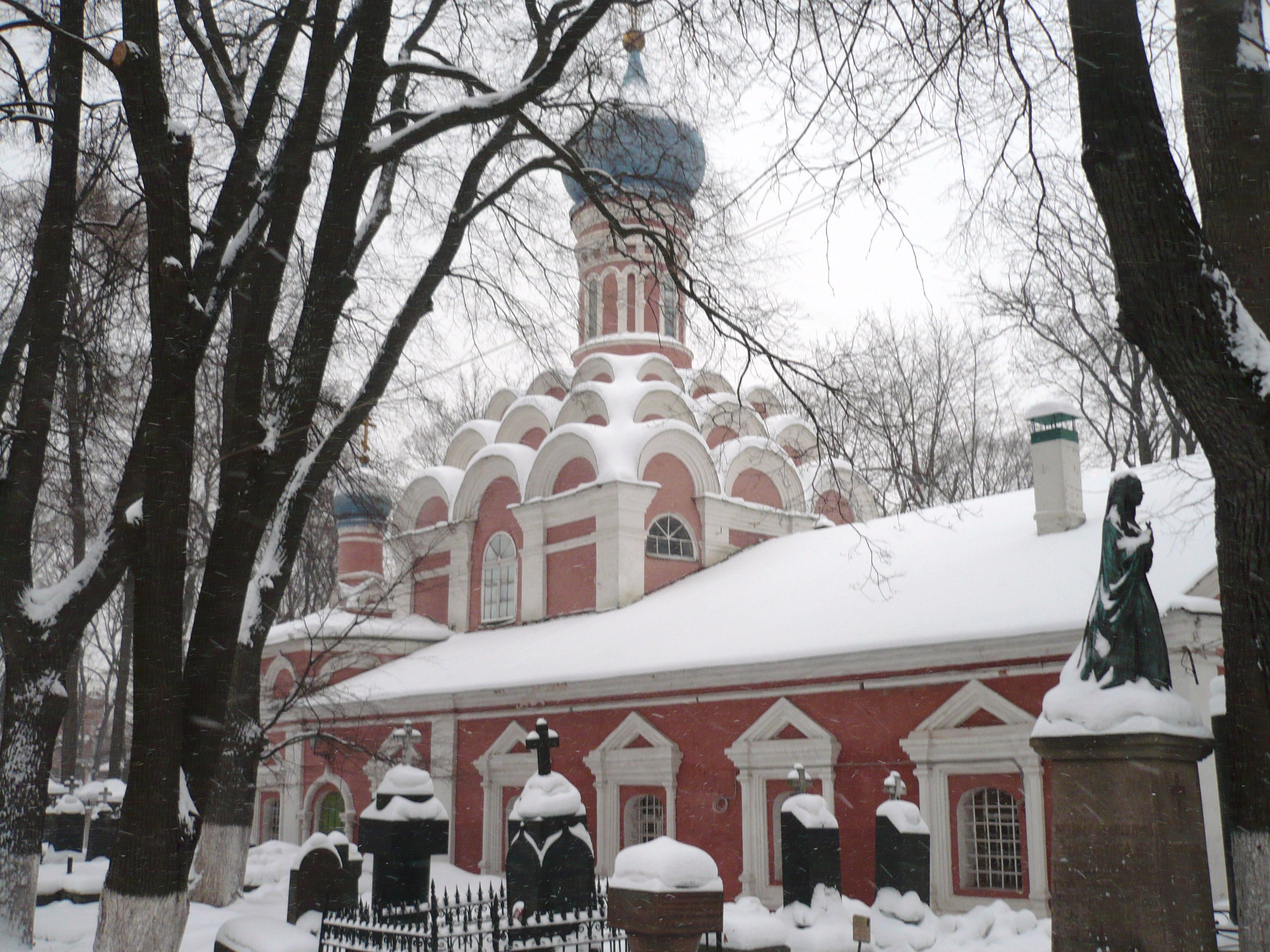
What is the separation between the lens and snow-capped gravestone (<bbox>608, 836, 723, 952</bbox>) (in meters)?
6.19

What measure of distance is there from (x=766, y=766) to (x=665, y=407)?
8760 millimetres

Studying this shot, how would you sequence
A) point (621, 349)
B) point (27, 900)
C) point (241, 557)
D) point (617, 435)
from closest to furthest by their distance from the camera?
point (241, 557) < point (27, 900) < point (617, 435) < point (621, 349)

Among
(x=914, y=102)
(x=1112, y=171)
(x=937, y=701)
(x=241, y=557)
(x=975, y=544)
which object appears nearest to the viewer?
(x=1112, y=171)

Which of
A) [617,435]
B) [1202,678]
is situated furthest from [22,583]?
[617,435]

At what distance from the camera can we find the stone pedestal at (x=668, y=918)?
20.3ft

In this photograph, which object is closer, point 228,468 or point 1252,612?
point 1252,612

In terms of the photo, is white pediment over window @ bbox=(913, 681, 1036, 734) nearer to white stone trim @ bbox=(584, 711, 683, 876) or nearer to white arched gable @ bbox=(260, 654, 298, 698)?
white stone trim @ bbox=(584, 711, 683, 876)

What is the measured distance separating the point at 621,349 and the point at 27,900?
52.7ft

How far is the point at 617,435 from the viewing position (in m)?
20.6

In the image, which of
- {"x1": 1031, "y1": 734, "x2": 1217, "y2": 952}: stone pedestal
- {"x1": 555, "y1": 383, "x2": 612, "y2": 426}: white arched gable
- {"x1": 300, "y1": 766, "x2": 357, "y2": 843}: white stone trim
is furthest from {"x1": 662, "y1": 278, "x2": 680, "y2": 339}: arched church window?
{"x1": 1031, "y1": 734, "x2": 1217, "y2": 952}: stone pedestal

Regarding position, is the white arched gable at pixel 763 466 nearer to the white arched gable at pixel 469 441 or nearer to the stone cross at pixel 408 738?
the white arched gable at pixel 469 441

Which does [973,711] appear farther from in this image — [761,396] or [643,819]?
[761,396]

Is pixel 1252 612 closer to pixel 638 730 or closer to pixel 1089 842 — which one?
pixel 1089 842

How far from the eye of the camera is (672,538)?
68.0 feet
